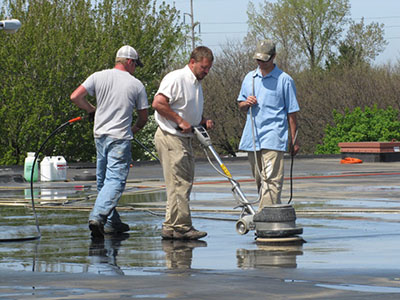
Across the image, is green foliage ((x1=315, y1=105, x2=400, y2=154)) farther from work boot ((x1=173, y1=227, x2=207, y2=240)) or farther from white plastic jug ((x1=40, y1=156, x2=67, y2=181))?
work boot ((x1=173, y1=227, x2=207, y2=240))

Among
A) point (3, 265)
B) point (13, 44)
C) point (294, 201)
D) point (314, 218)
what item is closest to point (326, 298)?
point (3, 265)

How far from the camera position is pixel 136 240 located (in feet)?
33.3

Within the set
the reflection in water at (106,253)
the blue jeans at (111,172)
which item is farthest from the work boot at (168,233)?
the blue jeans at (111,172)

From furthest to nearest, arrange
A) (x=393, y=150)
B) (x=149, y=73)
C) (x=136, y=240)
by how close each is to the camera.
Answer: (x=149, y=73)
(x=393, y=150)
(x=136, y=240)

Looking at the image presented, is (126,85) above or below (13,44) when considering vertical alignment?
below

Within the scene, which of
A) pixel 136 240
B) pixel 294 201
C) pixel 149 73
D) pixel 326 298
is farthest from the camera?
pixel 149 73

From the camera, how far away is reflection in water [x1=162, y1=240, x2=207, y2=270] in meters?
8.26

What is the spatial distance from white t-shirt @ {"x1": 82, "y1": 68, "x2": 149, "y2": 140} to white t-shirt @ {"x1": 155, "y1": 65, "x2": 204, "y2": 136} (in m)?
0.57

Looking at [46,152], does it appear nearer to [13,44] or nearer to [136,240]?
[13,44]

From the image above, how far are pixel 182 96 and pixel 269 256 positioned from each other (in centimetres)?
221

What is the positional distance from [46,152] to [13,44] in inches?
165

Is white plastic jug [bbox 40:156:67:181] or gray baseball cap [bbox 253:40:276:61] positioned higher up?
gray baseball cap [bbox 253:40:276:61]

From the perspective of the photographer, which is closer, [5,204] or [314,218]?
[314,218]

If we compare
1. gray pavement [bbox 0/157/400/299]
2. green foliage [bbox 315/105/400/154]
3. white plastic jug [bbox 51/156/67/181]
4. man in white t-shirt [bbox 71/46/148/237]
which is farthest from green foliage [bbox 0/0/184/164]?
man in white t-shirt [bbox 71/46/148/237]
